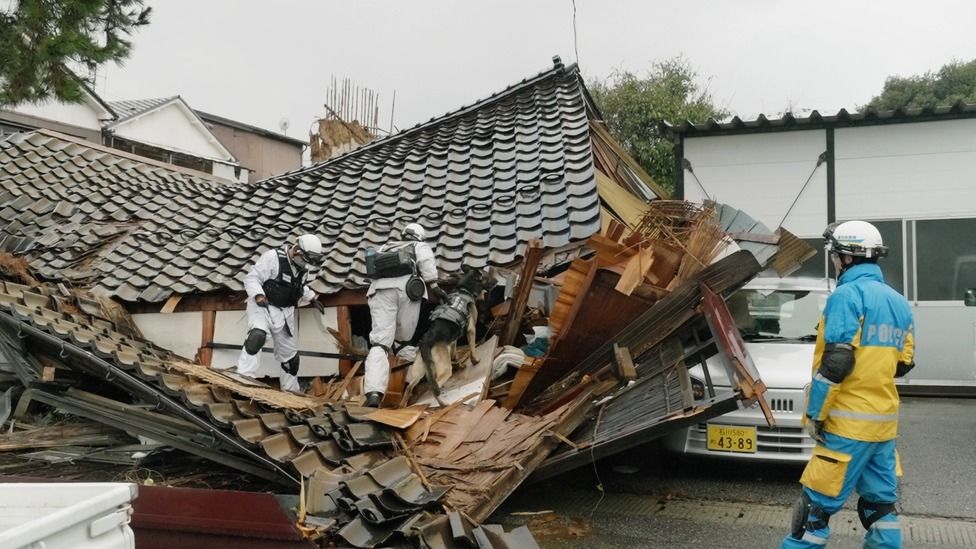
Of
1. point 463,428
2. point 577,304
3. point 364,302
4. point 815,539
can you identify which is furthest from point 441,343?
point 815,539

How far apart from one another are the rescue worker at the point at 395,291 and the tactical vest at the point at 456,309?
0.23 metres

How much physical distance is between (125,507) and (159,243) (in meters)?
7.08

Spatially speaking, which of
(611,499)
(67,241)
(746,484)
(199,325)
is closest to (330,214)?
(199,325)

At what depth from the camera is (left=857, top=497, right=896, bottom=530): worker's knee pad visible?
383 cm

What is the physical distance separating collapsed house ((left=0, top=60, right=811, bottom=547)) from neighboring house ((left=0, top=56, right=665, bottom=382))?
3 centimetres

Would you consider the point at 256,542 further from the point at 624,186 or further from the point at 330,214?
the point at 624,186

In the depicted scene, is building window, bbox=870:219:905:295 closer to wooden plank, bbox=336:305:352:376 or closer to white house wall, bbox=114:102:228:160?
wooden plank, bbox=336:305:352:376

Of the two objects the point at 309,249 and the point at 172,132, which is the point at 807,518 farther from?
the point at 172,132

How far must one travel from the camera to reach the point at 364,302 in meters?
7.53

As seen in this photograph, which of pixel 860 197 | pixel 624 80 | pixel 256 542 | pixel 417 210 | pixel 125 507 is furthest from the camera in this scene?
pixel 624 80

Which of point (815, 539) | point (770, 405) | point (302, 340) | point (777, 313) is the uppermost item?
point (777, 313)

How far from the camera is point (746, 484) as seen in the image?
6141 mm

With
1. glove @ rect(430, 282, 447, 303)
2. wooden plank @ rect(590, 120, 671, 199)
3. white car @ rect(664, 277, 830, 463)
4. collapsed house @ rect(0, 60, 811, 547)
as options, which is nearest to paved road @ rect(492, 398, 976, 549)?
white car @ rect(664, 277, 830, 463)

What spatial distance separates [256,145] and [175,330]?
23315 millimetres
